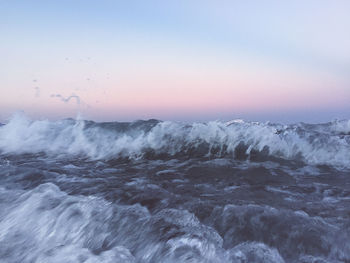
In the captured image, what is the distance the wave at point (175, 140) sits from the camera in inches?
280

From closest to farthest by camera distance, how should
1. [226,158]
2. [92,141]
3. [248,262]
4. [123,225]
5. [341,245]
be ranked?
[248,262] < [341,245] < [123,225] < [226,158] < [92,141]

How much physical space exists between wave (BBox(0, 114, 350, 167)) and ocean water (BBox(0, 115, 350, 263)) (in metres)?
0.05

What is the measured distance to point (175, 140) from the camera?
855 cm

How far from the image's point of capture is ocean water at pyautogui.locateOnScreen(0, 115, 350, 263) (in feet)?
8.03

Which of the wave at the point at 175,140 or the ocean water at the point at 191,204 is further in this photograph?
the wave at the point at 175,140

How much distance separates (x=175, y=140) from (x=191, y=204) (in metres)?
5.11

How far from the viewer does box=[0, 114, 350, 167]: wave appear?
7.12 meters

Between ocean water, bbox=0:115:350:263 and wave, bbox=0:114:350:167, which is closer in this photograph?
ocean water, bbox=0:115:350:263

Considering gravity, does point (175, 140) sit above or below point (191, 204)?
above

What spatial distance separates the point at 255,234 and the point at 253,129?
577 centimetres

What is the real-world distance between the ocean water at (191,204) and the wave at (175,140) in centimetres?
5

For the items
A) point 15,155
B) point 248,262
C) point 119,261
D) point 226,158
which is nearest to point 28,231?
point 119,261

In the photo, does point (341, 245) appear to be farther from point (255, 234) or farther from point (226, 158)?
point (226, 158)

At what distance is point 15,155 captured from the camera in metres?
7.95
